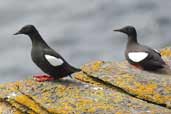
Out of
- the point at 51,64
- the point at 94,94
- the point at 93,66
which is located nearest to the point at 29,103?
the point at 94,94

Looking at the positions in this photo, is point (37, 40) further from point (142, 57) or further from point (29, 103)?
point (142, 57)

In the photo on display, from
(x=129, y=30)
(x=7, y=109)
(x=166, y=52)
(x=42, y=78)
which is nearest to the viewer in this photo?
(x=7, y=109)

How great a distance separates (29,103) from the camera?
30.0 feet

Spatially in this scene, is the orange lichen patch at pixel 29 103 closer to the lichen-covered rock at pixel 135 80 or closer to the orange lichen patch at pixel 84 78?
the orange lichen patch at pixel 84 78

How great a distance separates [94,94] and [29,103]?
975 millimetres

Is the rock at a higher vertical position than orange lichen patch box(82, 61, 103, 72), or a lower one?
lower

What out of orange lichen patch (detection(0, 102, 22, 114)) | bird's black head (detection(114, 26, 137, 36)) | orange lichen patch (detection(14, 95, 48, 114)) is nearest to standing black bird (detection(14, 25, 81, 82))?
orange lichen patch (detection(14, 95, 48, 114))

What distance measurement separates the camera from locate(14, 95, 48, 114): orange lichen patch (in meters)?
8.94

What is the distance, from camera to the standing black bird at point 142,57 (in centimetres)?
1115

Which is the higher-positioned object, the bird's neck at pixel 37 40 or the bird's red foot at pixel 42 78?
the bird's neck at pixel 37 40

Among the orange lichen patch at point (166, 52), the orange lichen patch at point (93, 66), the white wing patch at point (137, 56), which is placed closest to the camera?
the orange lichen patch at point (93, 66)

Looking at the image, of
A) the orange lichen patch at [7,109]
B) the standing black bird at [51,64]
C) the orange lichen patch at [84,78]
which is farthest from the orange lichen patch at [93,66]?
the orange lichen patch at [7,109]

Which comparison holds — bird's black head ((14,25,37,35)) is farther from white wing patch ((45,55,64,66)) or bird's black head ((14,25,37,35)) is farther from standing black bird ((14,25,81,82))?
white wing patch ((45,55,64,66))

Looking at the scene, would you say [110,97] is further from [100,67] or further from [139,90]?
[100,67]
